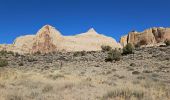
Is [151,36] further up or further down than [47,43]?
further up

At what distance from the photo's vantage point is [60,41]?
9200cm

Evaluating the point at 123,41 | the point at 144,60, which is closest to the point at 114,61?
the point at 144,60

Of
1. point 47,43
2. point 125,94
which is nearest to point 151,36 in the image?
point 47,43

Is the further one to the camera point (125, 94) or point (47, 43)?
point (47, 43)

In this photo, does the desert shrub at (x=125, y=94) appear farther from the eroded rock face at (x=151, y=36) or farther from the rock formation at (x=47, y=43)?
the eroded rock face at (x=151, y=36)

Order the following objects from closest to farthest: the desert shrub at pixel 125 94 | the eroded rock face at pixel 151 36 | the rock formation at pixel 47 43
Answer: the desert shrub at pixel 125 94 → the rock formation at pixel 47 43 → the eroded rock face at pixel 151 36

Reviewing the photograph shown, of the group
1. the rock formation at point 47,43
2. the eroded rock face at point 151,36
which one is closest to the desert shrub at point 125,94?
the rock formation at point 47,43

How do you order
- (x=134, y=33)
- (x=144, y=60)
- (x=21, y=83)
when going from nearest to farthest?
1. (x=21, y=83)
2. (x=144, y=60)
3. (x=134, y=33)

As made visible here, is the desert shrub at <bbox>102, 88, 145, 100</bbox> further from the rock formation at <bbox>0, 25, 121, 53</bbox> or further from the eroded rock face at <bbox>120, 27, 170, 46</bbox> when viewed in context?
the eroded rock face at <bbox>120, 27, 170, 46</bbox>

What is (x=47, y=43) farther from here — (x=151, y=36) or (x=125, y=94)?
(x=125, y=94)

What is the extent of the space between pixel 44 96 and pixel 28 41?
84.6m

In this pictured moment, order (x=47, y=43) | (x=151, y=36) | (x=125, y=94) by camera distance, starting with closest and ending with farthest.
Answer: (x=125, y=94), (x=47, y=43), (x=151, y=36)

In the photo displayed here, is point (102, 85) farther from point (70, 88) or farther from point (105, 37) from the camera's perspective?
point (105, 37)

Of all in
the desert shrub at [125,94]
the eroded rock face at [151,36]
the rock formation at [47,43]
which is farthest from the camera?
the eroded rock face at [151,36]
